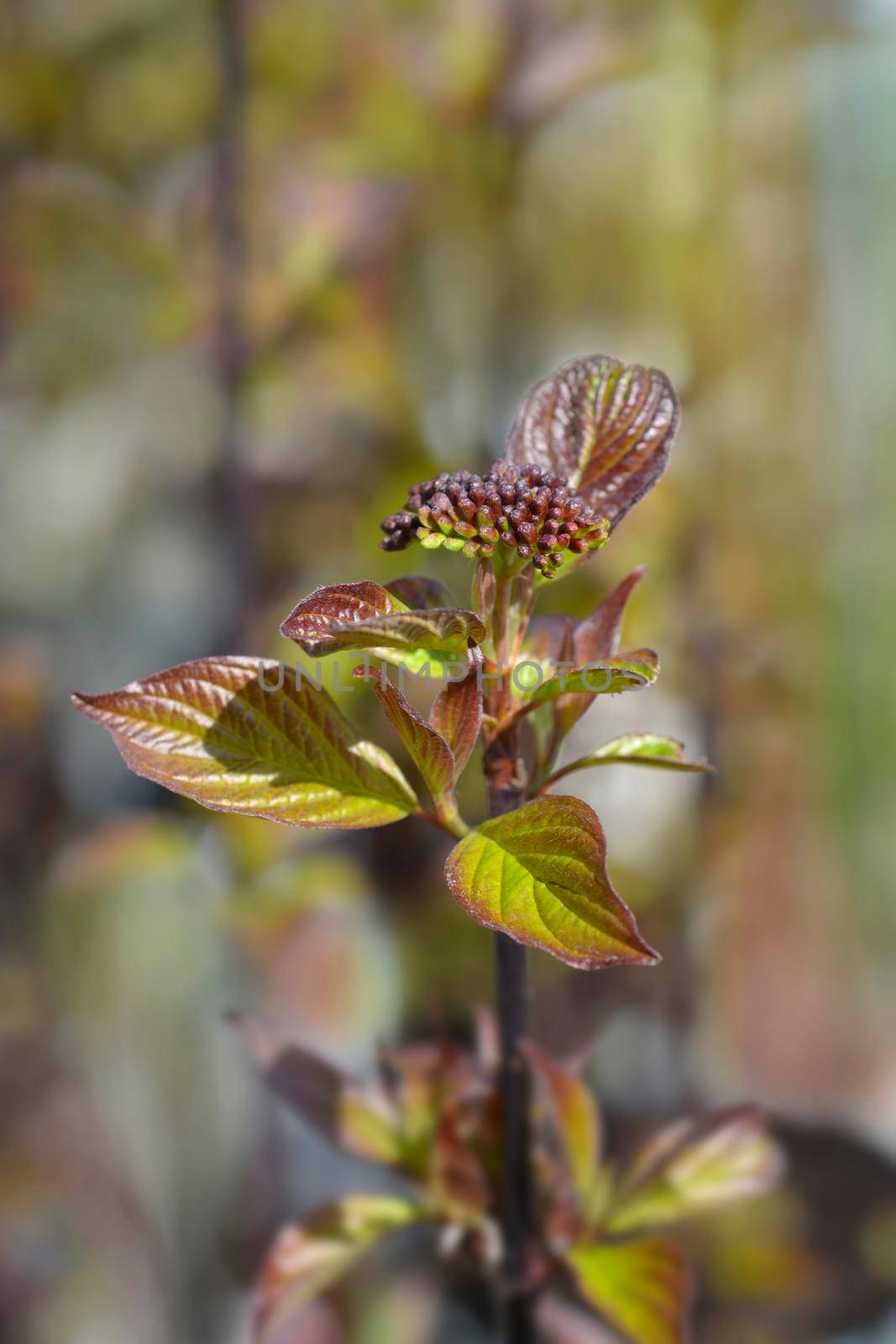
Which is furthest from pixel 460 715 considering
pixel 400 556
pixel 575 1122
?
pixel 400 556

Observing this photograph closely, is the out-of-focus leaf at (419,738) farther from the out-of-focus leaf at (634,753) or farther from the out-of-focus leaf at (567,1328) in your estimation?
the out-of-focus leaf at (567,1328)

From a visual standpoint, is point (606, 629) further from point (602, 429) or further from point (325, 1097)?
point (325, 1097)

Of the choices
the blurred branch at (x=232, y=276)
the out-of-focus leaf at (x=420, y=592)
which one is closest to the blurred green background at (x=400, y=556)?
the blurred branch at (x=232, y=276)

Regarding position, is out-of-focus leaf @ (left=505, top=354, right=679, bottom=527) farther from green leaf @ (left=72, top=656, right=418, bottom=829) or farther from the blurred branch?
the blurred branch

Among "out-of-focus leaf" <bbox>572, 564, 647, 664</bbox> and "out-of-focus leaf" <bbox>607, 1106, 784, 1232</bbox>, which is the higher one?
"out-of-focus leaf" <bbox>572, 564, 647, 664</bbox>

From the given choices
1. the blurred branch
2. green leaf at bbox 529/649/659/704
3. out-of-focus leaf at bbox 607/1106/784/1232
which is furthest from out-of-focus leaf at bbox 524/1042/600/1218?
the blurred branch
